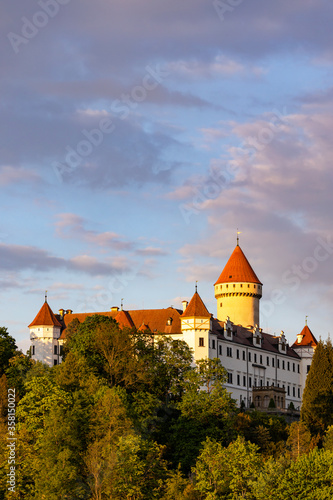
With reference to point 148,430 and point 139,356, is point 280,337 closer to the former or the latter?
point 139,356

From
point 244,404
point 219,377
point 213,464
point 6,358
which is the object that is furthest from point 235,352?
point 213,464

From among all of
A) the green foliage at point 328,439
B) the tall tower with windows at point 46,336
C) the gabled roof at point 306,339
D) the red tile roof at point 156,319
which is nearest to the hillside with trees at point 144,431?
the green foliage at point 328,439

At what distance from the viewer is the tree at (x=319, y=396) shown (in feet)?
317

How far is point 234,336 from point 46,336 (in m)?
23.5

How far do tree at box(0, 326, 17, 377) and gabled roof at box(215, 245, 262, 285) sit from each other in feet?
151

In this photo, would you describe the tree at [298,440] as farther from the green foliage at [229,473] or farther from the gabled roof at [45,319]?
the gabled roof at [45,319]

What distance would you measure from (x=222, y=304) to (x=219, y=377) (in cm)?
4104

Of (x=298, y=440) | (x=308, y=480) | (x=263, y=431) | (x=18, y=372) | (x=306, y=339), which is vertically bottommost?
(x=308, y=480)

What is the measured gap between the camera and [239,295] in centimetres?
13712

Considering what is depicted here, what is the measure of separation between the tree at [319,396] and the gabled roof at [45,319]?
129ft

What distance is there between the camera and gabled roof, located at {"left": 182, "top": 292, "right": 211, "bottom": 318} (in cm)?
11738

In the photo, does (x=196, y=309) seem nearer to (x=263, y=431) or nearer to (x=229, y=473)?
(x=263, y=431)

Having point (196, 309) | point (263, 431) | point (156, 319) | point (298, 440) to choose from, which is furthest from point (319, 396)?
Answer: point (156, 319)

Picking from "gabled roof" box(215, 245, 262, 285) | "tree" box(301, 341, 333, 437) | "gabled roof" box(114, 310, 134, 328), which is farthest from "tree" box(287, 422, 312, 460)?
"gabled roof" box(215, 245, 262, 285)
